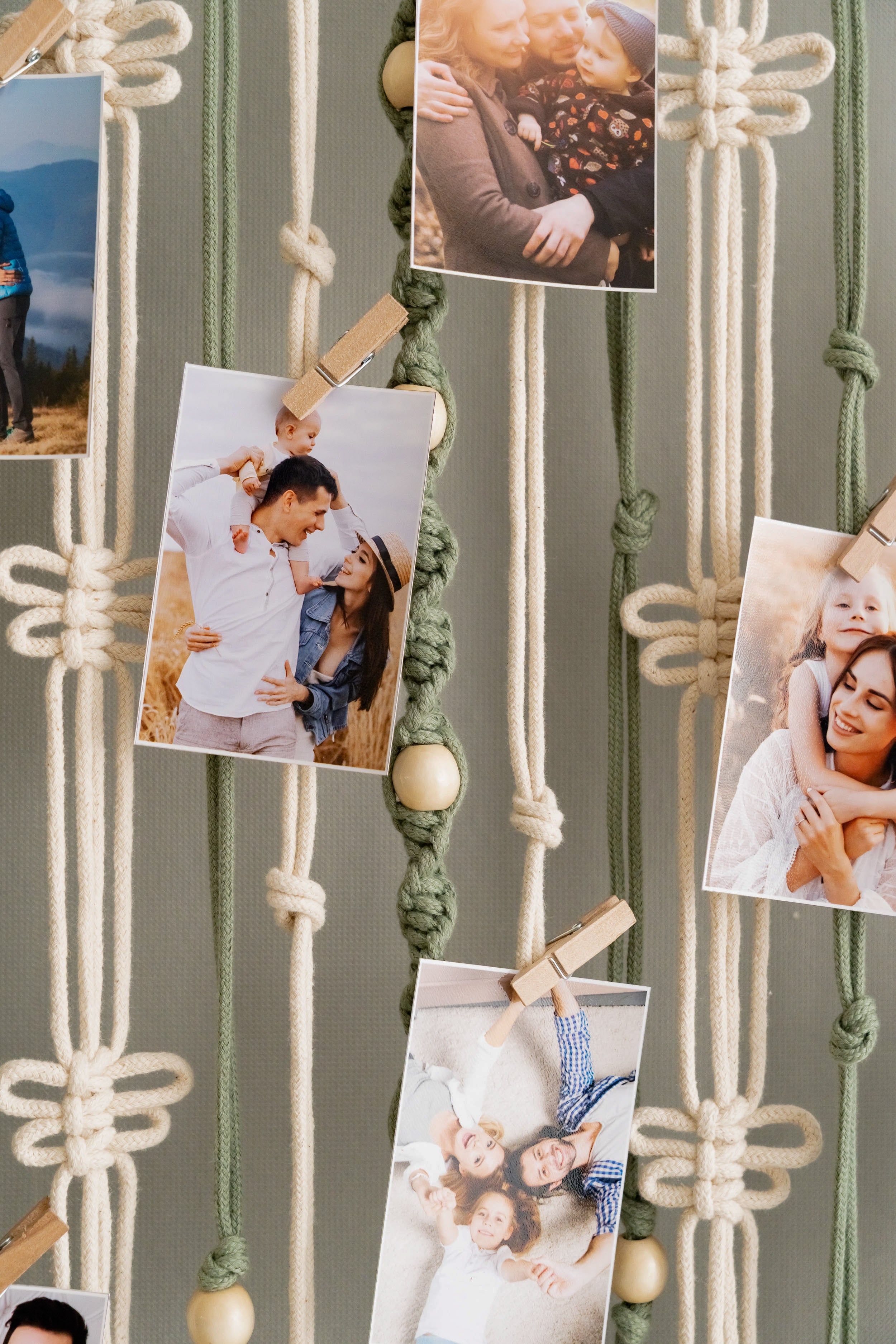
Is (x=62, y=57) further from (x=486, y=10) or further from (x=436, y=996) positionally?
(x=436, y=996)

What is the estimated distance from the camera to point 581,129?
529 millimetres

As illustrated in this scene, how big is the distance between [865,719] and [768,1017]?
10.7 inches

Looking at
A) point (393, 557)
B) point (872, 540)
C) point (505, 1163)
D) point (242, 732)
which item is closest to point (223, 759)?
point (242, 732)

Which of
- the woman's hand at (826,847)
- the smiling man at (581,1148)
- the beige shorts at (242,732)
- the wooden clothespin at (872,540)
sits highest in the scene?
the wooden clothespin at (872,540)

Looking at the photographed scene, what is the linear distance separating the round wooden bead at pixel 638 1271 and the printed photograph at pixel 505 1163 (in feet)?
0.10

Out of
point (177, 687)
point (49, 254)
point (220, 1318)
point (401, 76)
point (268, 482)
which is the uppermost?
point (401, 76)

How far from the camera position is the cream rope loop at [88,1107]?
538 millimetres

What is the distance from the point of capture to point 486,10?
0.53 m

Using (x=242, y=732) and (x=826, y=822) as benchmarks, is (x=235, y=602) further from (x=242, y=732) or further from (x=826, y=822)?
(x=826, y=822)

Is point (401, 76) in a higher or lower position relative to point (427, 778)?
higher

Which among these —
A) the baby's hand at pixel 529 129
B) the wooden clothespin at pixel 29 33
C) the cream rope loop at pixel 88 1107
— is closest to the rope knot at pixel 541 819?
the cream rope loop at pixel 88 1107

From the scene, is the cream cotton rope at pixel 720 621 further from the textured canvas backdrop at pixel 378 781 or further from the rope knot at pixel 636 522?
the textured canvas backdrop at pixel 378 781

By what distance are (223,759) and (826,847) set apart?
0.31m

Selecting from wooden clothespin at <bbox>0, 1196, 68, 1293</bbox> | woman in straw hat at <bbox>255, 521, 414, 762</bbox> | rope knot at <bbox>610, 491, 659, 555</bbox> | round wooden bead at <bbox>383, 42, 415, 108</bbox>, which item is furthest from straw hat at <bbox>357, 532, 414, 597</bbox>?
wooden clothespin at <bbox>0, 1196, 68, 1293</bbox>
